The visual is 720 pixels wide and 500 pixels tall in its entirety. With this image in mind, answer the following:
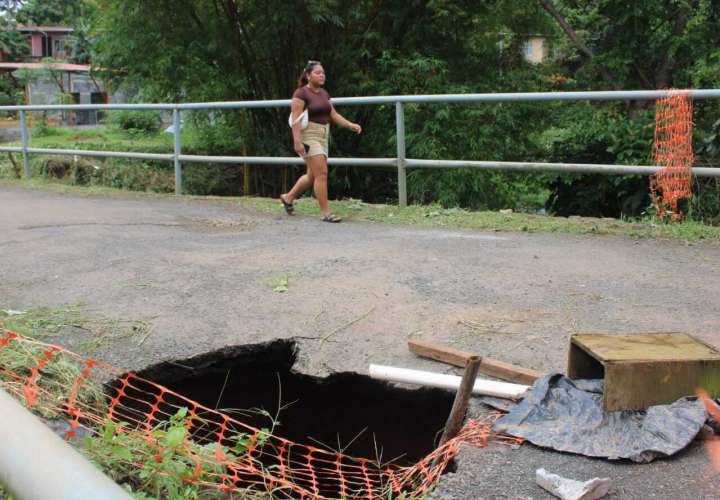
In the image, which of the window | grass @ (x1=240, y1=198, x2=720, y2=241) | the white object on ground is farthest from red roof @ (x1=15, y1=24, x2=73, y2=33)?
the white object on ground

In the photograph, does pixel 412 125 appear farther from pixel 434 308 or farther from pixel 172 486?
pixel 172 486

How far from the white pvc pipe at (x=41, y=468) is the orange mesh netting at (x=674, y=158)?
6.63 metres

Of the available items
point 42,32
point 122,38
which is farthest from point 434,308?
point 42,32

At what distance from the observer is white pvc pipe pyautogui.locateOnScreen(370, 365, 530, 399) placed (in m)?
3.43

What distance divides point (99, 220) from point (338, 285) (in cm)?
376

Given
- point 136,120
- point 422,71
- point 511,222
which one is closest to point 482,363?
point 511,222

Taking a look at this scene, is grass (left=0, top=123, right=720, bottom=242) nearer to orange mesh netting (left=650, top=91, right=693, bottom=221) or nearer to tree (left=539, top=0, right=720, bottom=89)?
orange mesh netting (left=650, top=91, right=693, bottom=221)

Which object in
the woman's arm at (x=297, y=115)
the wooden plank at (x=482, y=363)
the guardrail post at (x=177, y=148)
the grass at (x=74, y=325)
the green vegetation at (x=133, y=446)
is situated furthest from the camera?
the guardrail post at (x=177, y=148)

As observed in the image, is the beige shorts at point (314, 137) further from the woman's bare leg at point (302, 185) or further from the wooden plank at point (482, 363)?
the wooden plank at point (482, 363)

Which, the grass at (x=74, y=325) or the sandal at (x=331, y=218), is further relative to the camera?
the sandal at (x=331, y=218)

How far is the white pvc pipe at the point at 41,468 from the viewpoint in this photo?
36.6 inches

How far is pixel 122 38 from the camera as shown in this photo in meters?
12.7

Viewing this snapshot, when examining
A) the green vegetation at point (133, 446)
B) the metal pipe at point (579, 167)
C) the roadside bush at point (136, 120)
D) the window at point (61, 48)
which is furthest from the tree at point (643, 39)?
the window at point (61, 48)

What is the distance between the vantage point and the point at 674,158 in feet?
23.1
